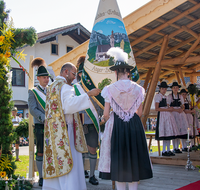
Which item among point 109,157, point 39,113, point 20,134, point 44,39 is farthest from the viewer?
point 44,39

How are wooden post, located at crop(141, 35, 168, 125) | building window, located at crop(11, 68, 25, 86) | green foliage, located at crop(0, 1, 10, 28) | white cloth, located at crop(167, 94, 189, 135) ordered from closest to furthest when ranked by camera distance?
green foliage, located at crop(0, 1, 10, 28) < wooden post, located at crop(141, 35, 168, 125) < white cloth, located at crop(167, 94, 189, 135) < building window, located at crop(11, 68, 25, 86)

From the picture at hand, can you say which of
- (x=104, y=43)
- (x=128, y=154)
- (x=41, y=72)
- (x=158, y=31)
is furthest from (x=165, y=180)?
(x=158, y=31)

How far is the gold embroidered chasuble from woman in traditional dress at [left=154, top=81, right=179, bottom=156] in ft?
12.3

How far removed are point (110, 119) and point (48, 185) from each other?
46.0 inches

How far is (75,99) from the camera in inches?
124

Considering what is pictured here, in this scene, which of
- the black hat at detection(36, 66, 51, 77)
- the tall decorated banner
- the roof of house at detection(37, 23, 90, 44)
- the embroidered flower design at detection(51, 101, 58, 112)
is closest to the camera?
the embroidered flower design at detection(51, 101, 58, 112)

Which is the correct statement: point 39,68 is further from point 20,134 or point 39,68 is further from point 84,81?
point 20,134

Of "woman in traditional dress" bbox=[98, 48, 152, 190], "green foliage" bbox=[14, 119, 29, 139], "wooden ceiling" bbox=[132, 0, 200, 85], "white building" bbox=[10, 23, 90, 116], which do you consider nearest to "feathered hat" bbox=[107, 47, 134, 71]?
"woman in traditional dress" bbox=[98, 48, 152, 190]

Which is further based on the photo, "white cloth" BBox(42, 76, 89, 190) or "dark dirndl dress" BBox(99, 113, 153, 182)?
"white cloth" BBox(42, 76, 89, 190)

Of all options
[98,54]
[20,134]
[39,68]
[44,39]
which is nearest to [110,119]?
[98,54]

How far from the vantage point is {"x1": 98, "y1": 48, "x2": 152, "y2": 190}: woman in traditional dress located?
118 inches

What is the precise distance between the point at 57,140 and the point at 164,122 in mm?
4153

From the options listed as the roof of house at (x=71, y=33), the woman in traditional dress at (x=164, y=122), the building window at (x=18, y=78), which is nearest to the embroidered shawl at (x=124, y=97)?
the woman in traditional dress at (x=164, y=122)

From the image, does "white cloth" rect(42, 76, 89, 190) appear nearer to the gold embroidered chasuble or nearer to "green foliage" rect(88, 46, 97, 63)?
the gold embroidered chasuble
